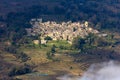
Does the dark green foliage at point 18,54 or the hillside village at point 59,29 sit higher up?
the hillside village at point 59,29

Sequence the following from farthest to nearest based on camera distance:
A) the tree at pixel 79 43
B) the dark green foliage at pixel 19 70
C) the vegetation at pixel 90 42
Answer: the vegetation at pixel 90 42
the tree at pixel 79 43
the dark green foliage at pixel 19 70

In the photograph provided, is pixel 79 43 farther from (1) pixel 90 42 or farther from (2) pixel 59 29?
(2) pixel 59 29

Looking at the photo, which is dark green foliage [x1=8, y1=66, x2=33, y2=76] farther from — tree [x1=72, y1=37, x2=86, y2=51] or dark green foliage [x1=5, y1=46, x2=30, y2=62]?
tree [x1=72, y1=37, x2=86, y2=51]

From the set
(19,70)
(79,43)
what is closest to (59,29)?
(79,43)

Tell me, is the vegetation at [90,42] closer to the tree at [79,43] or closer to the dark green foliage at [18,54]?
the tree at [79,43]

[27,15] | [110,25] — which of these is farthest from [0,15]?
[110,25]

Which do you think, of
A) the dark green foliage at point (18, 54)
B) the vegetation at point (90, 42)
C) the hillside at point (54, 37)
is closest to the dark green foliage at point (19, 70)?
the hillside at point (54, 37)

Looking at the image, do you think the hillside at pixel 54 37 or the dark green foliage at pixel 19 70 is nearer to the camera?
the dark green foliage at pixel 19 70

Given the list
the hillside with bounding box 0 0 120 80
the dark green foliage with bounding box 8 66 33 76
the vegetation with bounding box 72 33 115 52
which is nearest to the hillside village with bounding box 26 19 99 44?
the hillside with bounding box 0 0 120 80
